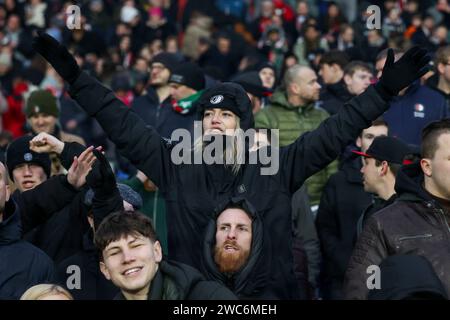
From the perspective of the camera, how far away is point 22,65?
57.8 ft

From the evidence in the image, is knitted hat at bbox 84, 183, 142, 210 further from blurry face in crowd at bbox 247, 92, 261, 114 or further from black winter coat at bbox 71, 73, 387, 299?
blurry face in crowd at bbox 247, 92, 261, 114

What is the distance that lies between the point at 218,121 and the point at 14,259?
143 centimetres

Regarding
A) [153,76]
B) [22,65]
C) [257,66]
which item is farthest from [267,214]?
[22,65]

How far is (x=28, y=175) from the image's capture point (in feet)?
25.4

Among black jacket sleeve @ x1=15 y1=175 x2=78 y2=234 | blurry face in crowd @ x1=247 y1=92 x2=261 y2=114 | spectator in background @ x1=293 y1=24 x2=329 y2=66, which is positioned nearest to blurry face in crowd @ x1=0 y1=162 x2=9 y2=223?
black jacket sleeve @ x1=15 y1=175 x2=78 y2=234

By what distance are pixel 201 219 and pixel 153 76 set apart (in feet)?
17.6

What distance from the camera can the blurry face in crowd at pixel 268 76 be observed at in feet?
39.3

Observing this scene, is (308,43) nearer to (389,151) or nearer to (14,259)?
(389,151)

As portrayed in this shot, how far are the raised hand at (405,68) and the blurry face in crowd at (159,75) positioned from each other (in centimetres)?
536

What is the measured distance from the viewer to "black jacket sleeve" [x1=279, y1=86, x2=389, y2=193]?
20.1 ft

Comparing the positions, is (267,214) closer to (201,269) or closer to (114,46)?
(201,269)

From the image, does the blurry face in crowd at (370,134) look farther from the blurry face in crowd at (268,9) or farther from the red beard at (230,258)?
Answer: the blurry face in crowd at (268,9)

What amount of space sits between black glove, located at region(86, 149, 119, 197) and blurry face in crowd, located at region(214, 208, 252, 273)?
0.65m

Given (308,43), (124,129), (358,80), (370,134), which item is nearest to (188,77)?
(358,80)
